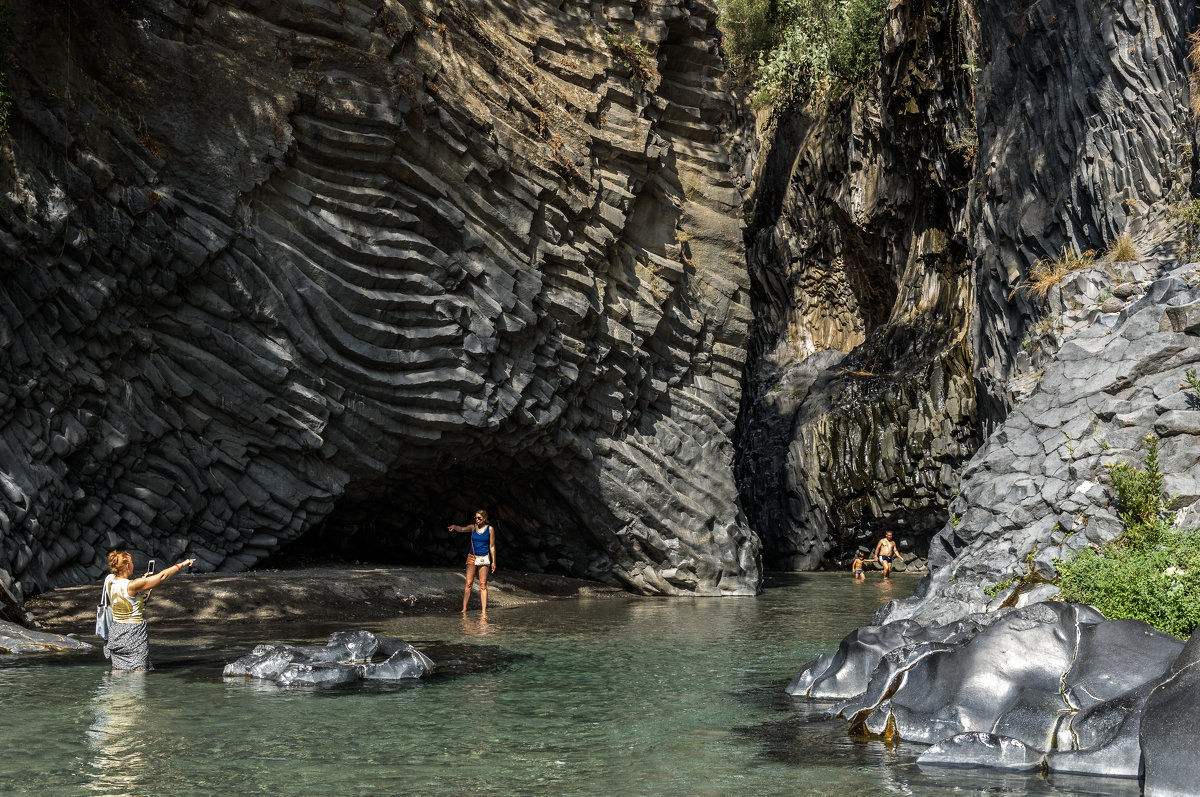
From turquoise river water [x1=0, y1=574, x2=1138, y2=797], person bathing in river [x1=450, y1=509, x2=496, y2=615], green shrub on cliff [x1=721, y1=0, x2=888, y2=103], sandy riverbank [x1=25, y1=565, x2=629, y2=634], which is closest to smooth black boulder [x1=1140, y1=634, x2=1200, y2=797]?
turquoise river water [x1=0, y1=574, x2=1138, y2=797]

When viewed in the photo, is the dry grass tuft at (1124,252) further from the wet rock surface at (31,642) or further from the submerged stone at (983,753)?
the wet rock surface at (31,642)

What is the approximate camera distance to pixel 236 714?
7.75 metres

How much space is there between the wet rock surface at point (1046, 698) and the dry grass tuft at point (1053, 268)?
854 centimetres

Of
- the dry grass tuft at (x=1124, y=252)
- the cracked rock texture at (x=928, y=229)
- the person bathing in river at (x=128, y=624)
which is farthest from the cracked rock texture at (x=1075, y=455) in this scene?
the person bathing in river at (x=128, y=624)

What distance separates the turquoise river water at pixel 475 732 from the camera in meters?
5.88

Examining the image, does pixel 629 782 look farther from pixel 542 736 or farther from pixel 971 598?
pixel 971 598

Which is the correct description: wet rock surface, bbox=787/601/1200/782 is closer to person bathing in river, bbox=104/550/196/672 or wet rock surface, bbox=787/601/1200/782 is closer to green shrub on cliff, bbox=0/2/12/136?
person bathing in river, bbox=104/550/196/672

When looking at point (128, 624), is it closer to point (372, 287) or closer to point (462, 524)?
point (372, 287)

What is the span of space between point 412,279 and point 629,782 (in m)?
12.4

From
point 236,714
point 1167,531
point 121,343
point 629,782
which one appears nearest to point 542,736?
point 629,782

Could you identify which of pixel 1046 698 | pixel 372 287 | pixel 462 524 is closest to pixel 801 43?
pixel 462 524

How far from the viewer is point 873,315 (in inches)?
Result: 1281

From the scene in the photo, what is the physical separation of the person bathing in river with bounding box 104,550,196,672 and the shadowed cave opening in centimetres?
1035

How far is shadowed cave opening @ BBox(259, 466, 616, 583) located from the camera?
20.8 meters
